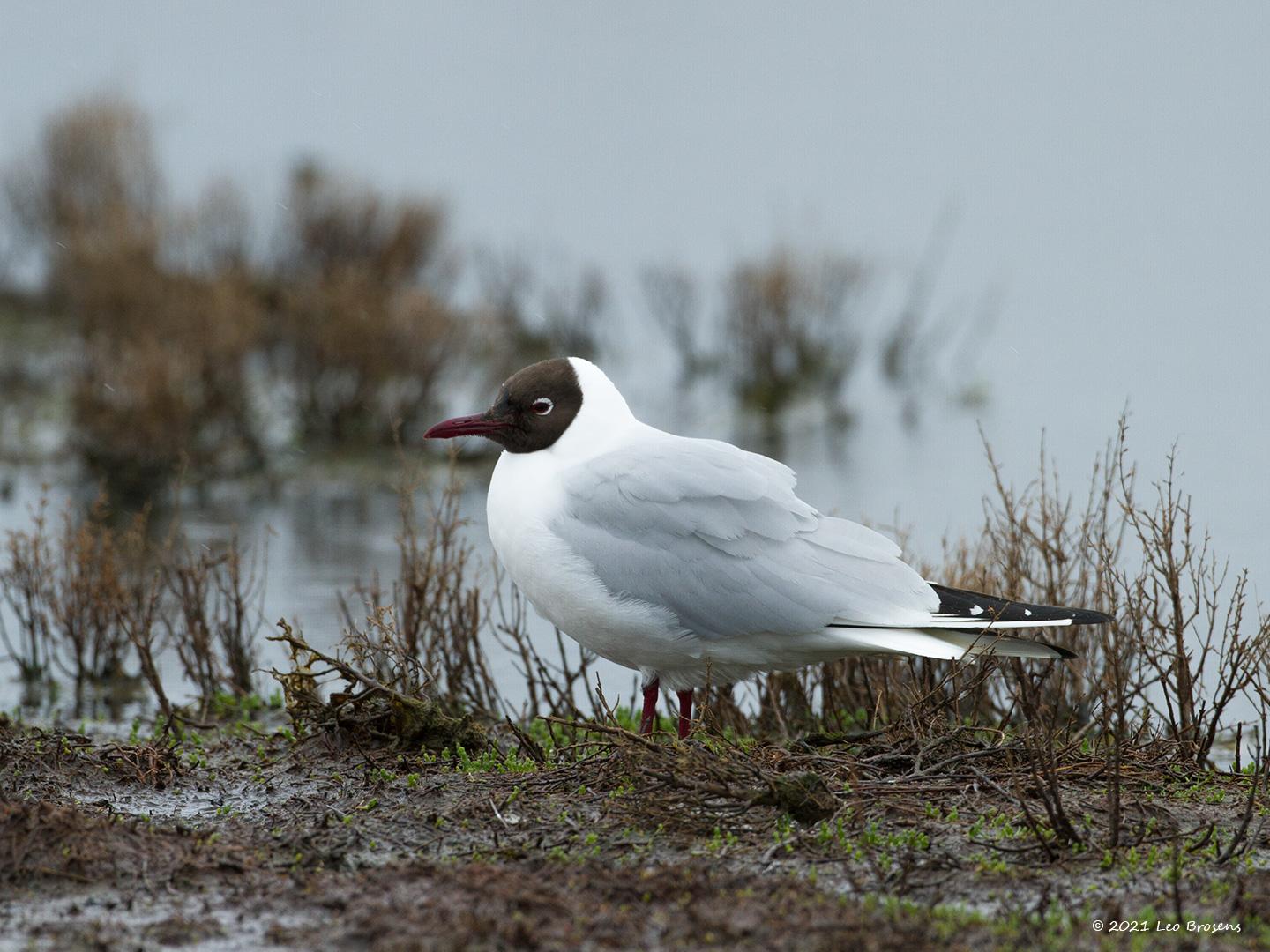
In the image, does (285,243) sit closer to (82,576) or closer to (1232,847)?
(82,576)

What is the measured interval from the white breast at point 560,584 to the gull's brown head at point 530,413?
0.28ft

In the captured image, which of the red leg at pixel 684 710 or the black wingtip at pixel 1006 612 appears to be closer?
the black wingtip at pixel 1006 612

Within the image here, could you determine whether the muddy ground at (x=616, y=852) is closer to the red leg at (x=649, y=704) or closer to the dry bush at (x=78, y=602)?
the red leg at (x=649, y=704)

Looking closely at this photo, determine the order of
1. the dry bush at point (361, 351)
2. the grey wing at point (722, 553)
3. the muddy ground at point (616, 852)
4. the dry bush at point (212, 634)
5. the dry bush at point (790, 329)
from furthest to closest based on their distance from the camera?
the dry bush at point (790, 329) < the dry bush at point (361, 351) < the dry bush at point (212, 634) < the grey wing at point (722, 553) < the muddy ground at point (616, 852)

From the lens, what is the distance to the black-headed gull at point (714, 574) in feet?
17.3

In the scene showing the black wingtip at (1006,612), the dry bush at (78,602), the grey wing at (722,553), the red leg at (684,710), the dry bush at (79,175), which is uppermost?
the dry bush at (79,175)

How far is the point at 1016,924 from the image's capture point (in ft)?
12.5

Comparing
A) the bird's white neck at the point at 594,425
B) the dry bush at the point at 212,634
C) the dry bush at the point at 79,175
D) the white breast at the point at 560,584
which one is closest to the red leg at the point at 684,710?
the white breast at the point at 560,584

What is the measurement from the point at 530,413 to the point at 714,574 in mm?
957

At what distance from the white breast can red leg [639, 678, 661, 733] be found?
9 cm

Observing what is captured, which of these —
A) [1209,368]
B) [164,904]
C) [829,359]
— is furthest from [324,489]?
[1209,368]

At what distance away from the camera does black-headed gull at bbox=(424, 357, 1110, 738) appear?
17.3 ft

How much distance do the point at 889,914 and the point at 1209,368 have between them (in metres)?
23.2

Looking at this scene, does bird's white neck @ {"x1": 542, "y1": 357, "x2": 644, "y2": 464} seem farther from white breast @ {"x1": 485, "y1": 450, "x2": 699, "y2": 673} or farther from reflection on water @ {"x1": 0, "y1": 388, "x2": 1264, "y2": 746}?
reflection on water @ {"x1": 0, "y1": 388, "x2": 1264, "y2": 746}
